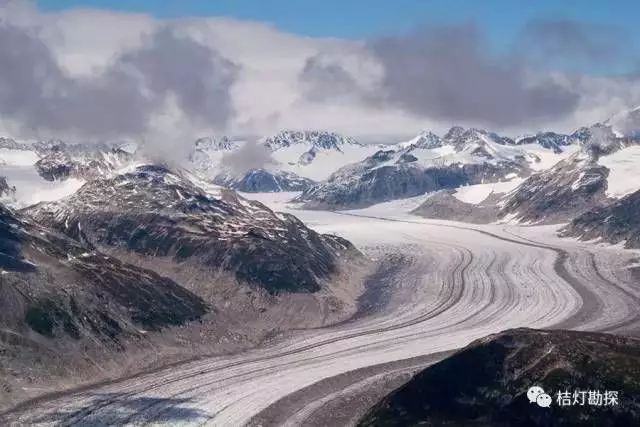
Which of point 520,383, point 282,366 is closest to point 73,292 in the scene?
point 282,366

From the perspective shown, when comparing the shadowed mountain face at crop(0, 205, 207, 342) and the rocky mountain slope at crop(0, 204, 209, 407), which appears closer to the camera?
the rocky mountain slope at crop(0, 204, 209, 407)

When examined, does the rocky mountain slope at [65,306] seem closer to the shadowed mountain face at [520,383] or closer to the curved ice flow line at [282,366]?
the curved ice flow line at [282,366]

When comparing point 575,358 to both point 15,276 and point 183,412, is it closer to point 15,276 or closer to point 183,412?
point 183,412

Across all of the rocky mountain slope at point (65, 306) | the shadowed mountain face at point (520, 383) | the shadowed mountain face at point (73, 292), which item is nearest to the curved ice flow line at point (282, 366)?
the rocky mountain slope at point (65, 306)

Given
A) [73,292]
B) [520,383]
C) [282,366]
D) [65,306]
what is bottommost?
[282,366]

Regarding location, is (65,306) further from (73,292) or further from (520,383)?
(520,383)

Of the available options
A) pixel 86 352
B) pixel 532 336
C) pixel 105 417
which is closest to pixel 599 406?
pixel 532 336

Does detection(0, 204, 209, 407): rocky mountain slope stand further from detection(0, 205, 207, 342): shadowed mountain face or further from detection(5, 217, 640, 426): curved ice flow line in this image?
detection(5, 217, 640, 426): curved ice flow line

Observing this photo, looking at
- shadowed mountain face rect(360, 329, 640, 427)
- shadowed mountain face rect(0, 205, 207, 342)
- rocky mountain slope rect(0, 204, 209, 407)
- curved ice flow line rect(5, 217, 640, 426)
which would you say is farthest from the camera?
shadowed mountain face rect(0, 205, 207, 342)

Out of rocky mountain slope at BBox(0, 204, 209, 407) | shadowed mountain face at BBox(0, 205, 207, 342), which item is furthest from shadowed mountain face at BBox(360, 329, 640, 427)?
shadowed mountain face at BBox(0, 205, 207, 342)
